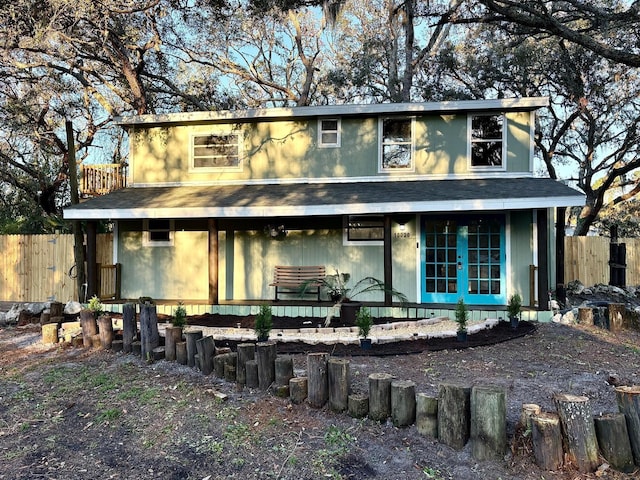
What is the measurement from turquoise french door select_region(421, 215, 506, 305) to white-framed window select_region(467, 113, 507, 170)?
1516 mm

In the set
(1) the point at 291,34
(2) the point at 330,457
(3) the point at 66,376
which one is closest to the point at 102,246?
(3) the point at 66,376

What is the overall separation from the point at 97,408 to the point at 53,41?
42.9 feet

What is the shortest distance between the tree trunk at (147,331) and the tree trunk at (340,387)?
284 cm

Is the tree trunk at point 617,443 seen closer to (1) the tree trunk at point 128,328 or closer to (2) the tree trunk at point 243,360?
(2) the tree trunk at point 243,360

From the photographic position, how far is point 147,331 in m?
5.81

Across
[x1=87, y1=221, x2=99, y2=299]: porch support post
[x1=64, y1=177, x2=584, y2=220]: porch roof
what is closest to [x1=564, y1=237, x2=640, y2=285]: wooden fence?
[x1=64, y1=177, x2=584, y2=220]: porch roof

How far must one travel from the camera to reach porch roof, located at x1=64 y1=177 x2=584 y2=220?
8.12m

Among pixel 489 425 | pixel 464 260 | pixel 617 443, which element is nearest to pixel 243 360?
pixel 489 425

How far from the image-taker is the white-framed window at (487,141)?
10117mm

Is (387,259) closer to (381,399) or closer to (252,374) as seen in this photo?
(252,374)

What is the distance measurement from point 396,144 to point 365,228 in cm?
218

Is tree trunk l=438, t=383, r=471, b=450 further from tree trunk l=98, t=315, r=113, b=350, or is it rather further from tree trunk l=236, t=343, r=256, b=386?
tree trunk l=98, t=315, r=113, b=350

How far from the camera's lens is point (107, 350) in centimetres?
630

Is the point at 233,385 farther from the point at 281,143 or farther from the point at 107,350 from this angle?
the point at 281,143
